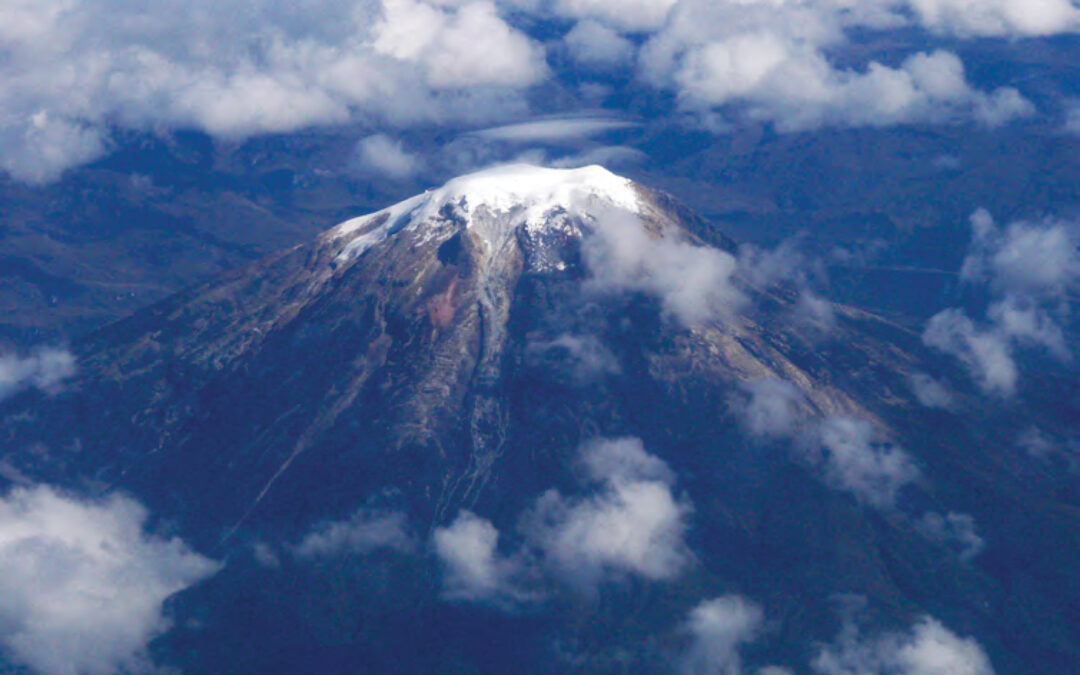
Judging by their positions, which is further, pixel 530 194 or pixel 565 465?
pixel 530 194

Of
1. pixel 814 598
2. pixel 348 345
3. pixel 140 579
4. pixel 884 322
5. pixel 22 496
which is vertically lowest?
pixel 814 598

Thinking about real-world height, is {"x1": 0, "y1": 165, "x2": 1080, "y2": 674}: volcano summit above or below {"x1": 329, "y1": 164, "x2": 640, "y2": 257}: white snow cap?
below

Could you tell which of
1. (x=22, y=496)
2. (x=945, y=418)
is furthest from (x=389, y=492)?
(x=945, y=418)

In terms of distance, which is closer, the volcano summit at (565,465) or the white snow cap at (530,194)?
the volcano summit at (565,465)

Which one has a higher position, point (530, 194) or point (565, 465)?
point (530, 194)

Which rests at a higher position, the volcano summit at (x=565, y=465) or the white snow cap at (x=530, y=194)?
the white snow cap at (x=530, y=194)

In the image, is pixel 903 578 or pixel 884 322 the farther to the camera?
pixel 884 322

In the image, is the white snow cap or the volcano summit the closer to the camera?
the volcano summit

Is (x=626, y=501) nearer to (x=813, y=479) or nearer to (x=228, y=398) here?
(x=813, y=479)
